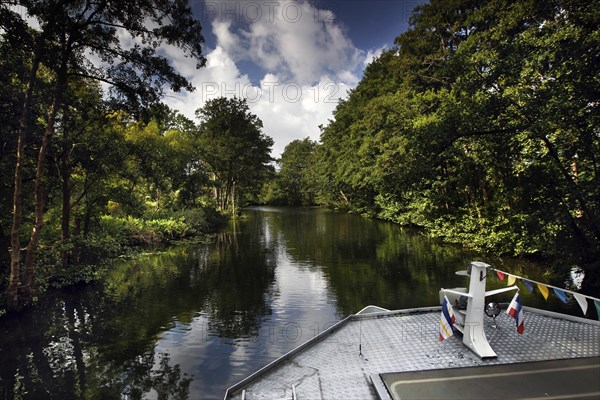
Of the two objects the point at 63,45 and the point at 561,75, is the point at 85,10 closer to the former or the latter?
the point at 63,45

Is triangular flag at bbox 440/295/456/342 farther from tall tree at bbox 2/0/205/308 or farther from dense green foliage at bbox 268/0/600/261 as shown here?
tall tree at bbox 2/0/205/308

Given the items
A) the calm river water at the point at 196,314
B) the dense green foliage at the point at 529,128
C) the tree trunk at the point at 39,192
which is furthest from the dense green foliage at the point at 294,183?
the tree trunk at the point at 39,192

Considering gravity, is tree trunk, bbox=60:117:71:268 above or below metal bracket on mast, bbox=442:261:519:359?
above

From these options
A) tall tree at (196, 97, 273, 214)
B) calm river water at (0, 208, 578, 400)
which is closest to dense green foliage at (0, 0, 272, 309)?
calm river water at (0, 208, 578, 400)

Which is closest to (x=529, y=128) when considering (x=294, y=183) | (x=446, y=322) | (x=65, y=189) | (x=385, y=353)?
(x=446, y=322)

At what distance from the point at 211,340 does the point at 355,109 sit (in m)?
46.6

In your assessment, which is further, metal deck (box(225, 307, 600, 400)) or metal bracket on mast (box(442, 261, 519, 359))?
metal bracket on mast (box(442, 261, 519, 359))

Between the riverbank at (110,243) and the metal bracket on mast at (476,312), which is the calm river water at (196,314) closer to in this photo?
the riverbank at (110,243)

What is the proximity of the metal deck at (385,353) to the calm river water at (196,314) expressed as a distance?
2.02 m

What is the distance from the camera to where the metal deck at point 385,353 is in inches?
211

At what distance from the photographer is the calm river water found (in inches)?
294

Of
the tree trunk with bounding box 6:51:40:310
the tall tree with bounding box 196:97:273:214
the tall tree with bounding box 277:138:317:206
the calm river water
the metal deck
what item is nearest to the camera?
the metal deck

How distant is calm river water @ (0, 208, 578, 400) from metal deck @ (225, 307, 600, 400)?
2.02 meters

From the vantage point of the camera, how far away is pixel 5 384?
7137 mm
